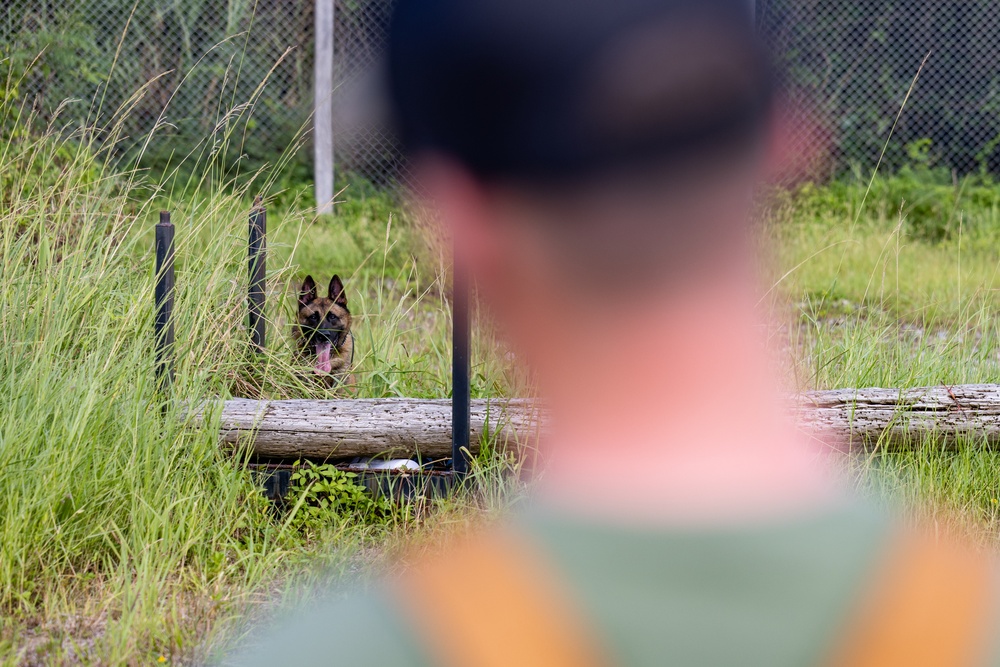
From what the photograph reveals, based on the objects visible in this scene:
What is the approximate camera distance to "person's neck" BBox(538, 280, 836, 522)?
49cm

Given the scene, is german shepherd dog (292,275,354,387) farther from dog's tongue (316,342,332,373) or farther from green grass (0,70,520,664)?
green grass (0,70,520,664)

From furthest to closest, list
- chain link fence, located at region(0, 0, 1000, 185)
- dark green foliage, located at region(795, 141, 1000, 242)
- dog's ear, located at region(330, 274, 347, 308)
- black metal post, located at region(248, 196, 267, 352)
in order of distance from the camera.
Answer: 1. chain link fence, located at region(0, 0, 1000, 185)
2. dark green foliage, located at region(795, 141, 1000, 242)
3. dog's ear, located at region(330, 274, 347, 308)
4. black metal post, located at region(248, 196, 267, 352)

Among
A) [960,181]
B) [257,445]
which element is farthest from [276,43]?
[257,445]

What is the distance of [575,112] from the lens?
45 centimetres

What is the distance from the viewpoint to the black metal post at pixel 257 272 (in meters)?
3.75

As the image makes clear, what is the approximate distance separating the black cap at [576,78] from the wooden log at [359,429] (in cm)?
272

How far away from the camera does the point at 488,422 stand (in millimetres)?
3201

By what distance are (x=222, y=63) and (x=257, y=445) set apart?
7.31 m

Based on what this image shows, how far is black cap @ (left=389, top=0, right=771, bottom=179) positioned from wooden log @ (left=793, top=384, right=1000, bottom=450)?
2929 mm

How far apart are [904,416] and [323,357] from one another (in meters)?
2.16

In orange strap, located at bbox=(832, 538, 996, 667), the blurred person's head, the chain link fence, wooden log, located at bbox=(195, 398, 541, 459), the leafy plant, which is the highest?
the chain link fence

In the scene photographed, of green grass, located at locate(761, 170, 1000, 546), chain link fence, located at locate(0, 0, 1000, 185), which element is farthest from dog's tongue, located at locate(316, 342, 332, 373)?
chain link fence, located at locate(0, 0, 1000, 185)

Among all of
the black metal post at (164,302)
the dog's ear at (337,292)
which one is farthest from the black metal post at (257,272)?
the dog's ear at (337,292)

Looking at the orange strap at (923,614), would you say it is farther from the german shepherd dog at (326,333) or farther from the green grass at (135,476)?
the german shepherd dog at (326,333)
